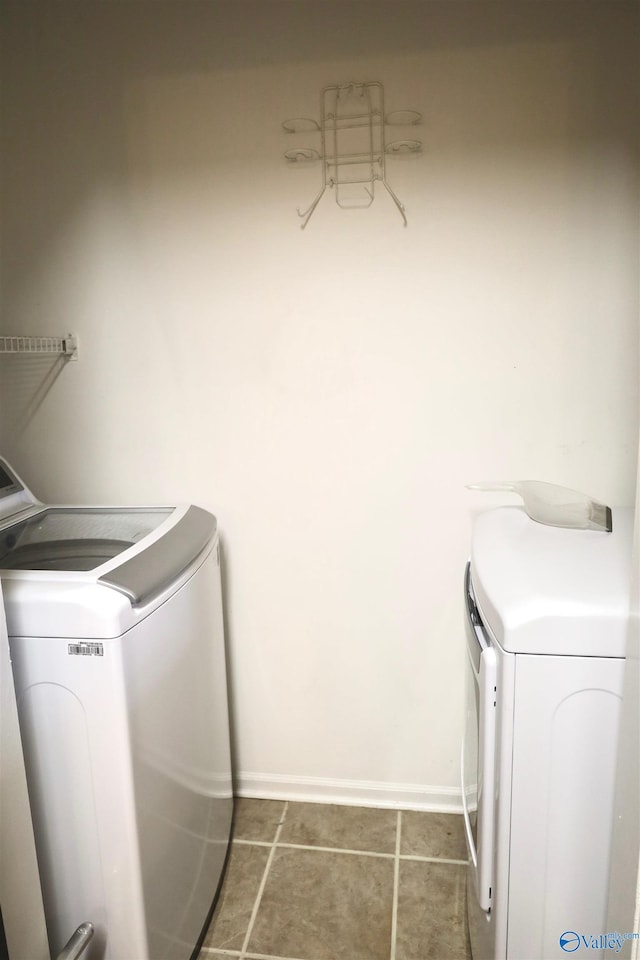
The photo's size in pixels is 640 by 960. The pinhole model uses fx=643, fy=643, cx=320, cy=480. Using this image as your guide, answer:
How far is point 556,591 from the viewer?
1094 mm

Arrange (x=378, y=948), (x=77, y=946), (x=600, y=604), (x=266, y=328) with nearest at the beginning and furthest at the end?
(x=600, y=604) < (x=77, y=946) < (x=378, y=948) < (x=266, y=328)

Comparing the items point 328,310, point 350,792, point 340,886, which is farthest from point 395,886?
point 328,310

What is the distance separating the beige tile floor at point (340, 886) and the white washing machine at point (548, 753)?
0.52 meters

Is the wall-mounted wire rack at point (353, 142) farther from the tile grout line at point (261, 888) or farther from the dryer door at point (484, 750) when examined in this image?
the tile grout line at point (261, 888)

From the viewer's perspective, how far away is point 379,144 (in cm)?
172

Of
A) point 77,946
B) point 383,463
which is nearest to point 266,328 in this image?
point 383,463

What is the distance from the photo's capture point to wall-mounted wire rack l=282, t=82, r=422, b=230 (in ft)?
5.59

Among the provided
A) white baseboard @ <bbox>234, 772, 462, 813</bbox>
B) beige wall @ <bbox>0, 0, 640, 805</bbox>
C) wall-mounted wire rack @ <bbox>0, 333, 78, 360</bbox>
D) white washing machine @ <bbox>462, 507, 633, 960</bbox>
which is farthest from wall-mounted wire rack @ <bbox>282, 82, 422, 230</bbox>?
white baseboard @ <bbox>234, 772, 462, 813</bbox>

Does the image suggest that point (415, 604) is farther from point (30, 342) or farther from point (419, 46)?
point (419, 46)

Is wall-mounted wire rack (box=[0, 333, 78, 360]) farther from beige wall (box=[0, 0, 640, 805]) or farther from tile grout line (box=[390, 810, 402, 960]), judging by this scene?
tile grout line (box=[390, 810, 402, 960])

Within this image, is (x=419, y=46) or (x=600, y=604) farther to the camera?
(x=419, y=46)

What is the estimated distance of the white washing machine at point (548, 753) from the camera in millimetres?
1056

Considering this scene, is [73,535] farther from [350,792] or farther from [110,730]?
[350,792]

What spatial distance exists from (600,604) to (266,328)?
1188 mm
